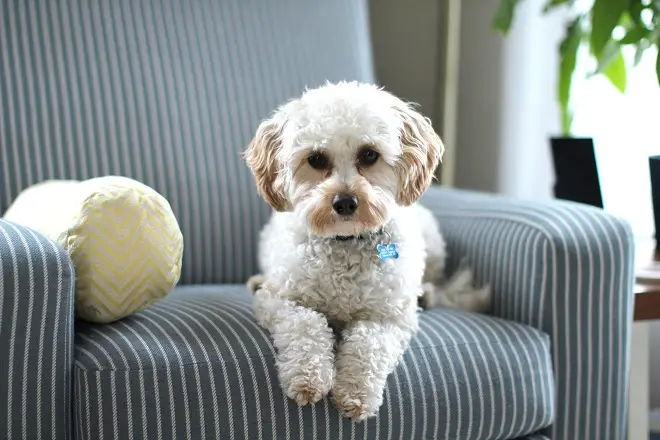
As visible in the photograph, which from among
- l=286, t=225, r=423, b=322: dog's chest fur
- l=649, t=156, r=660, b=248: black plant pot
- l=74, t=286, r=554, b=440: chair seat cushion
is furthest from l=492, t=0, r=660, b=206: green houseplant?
l=286, t=225, r=423, b=322: dog's chest fur

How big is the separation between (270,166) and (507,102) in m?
1.39

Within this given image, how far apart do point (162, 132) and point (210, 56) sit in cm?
Answer: 23

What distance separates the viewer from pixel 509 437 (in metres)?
1.49

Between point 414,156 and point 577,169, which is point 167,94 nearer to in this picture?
point 414,156

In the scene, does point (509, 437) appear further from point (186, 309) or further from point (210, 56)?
point (210, 56)

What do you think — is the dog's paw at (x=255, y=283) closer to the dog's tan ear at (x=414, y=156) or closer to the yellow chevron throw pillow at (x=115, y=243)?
the yellow chevron throw pillow at (x=115, y=243)

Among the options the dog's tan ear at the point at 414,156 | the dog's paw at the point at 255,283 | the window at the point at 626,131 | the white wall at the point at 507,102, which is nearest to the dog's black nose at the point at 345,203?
the dog's tan ear at the point at 414,156

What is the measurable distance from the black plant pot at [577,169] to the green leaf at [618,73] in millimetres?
221

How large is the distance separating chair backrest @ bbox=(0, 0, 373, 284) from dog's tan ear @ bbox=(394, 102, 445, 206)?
26.5 inches

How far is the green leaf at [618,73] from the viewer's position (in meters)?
2.09

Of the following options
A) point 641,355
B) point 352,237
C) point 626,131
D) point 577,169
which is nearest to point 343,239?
point 352,237

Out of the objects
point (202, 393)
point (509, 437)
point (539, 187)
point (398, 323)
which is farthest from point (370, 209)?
point (539, 187)

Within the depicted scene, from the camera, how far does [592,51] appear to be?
77.1 inches

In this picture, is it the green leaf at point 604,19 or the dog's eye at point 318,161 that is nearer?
the dog's eye at point 318,161
